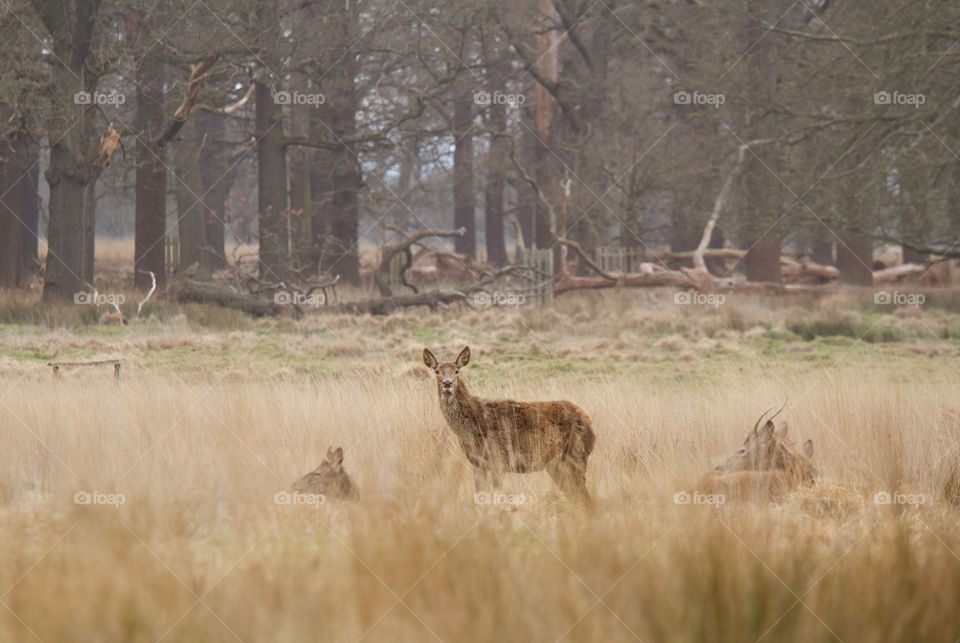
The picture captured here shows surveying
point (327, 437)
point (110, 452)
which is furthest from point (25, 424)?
point (327, 437)

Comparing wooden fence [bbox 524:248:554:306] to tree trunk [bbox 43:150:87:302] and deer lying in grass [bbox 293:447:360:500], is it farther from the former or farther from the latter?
deer lying in grass [bbox 293:447:360:500]

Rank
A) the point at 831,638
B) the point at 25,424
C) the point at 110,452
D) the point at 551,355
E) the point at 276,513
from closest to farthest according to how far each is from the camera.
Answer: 1. the point at 831,638
2. the point at 276,513
3. the point at 110,452
4. the point at 25,424
5. the point at 551,355

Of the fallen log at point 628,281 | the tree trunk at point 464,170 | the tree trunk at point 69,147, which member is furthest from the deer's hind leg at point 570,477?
the tree trunk at point 464,170

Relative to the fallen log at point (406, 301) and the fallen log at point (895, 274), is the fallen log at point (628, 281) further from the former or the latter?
the fallen log at point (895, 274)

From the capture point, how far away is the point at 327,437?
6348 millimetres

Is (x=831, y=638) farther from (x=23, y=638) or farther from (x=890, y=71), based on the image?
(x=890, y=71)

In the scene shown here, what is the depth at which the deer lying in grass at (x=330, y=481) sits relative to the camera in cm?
493

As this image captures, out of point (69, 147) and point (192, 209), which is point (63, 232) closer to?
point (69, 147)

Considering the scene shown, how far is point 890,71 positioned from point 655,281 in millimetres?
8703

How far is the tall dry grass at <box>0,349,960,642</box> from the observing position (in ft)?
10.6

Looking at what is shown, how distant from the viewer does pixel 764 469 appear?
5258 millimetres

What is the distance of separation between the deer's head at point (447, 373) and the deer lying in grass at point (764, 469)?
4.39ft

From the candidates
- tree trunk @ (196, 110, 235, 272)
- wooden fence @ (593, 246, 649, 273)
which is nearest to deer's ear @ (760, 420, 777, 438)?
wooden fence @ (593, 246, 649, 273)

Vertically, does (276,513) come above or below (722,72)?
below
